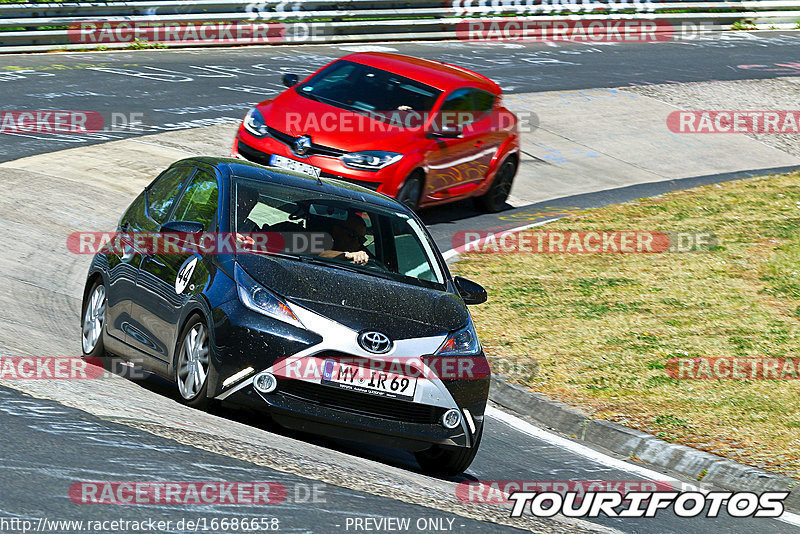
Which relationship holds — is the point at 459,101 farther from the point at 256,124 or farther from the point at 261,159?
the point at 261,159

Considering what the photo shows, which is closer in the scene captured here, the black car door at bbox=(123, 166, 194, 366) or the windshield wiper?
the windshield wiper

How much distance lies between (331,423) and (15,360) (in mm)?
2181

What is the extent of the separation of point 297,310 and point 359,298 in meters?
Answer: 0.47

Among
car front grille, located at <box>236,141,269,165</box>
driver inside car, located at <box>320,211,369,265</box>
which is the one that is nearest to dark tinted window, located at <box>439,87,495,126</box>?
car front grille, located at <box>236,141,269,165</box>

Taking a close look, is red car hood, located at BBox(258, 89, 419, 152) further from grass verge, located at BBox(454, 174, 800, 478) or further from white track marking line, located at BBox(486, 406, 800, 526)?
white track marking line, located at BBox(486, 406, 800, 526)

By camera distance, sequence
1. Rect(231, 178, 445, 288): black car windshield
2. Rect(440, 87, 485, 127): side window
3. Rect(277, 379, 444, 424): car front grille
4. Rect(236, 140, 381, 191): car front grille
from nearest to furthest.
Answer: Rect(277, 379, 444, 424): car front grille
Rect(231, 178, 445, 288): black car windshield
Rect(236, 140, 381, 191): car front grille
Rect(440, 87, 485, 127): side window

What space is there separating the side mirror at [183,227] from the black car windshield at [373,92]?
22.7 ft

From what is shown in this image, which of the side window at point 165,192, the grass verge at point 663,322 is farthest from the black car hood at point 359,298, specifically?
the grass verge at point 663,322

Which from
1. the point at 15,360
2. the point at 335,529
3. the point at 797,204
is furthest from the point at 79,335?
the point at 797,204

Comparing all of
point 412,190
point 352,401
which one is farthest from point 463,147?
point 352,401

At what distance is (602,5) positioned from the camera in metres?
33.8

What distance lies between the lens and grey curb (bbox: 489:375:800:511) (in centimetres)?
791

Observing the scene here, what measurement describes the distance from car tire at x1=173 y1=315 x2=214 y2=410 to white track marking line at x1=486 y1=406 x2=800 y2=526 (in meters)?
2.70

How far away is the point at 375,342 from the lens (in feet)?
22.9
